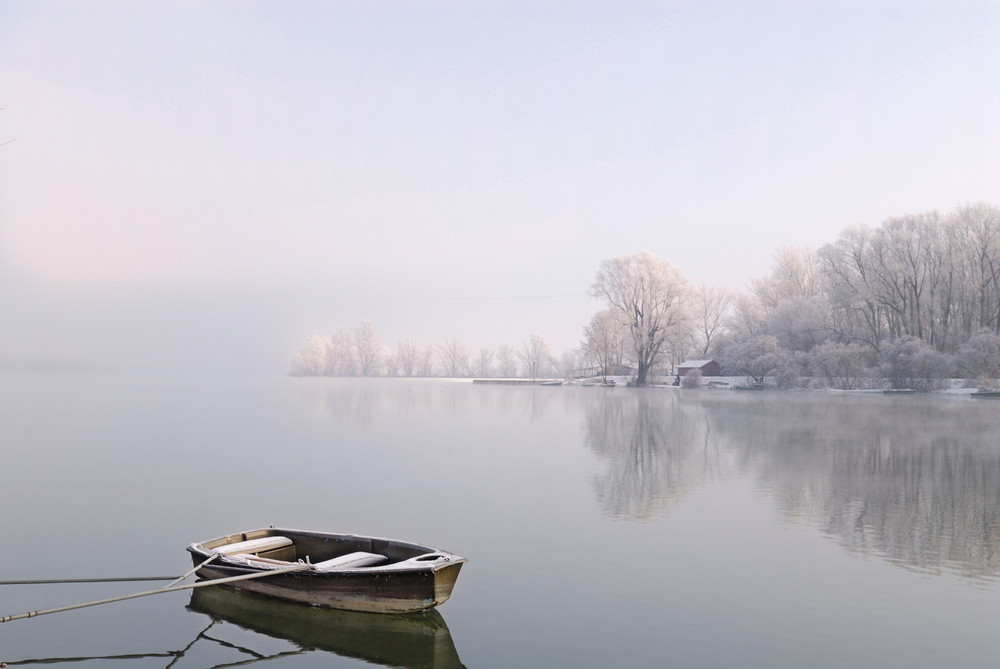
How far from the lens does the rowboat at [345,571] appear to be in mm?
10289

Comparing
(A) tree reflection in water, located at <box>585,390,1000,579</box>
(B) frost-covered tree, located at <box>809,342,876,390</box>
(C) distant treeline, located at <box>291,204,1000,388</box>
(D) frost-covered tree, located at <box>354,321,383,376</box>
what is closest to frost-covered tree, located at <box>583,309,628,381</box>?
(C) distant treeline, located at <box>291,204,1000,388</box>

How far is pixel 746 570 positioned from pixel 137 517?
13140 millimetres

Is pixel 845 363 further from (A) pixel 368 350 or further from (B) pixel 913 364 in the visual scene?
(A) pixel 368 350

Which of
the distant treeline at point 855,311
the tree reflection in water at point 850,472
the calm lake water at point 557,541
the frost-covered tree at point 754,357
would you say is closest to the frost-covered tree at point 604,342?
the distant treeline at point 855,311

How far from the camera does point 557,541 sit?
1501 centimetres

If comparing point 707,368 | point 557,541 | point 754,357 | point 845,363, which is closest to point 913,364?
point 845,363

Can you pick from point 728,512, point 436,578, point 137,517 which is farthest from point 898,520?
point 137,517

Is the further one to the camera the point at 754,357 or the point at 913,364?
the point at 754,357

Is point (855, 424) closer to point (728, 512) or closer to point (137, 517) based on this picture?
point (728, 512)

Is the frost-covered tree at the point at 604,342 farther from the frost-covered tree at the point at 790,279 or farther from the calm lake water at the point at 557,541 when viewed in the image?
the calm lake water at the point at 557,541

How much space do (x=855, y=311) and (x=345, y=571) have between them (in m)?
85.0

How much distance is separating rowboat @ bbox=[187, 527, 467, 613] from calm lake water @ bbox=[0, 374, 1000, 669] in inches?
10.9

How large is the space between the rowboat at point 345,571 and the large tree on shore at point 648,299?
3486 inches

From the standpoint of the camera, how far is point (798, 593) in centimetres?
1157
